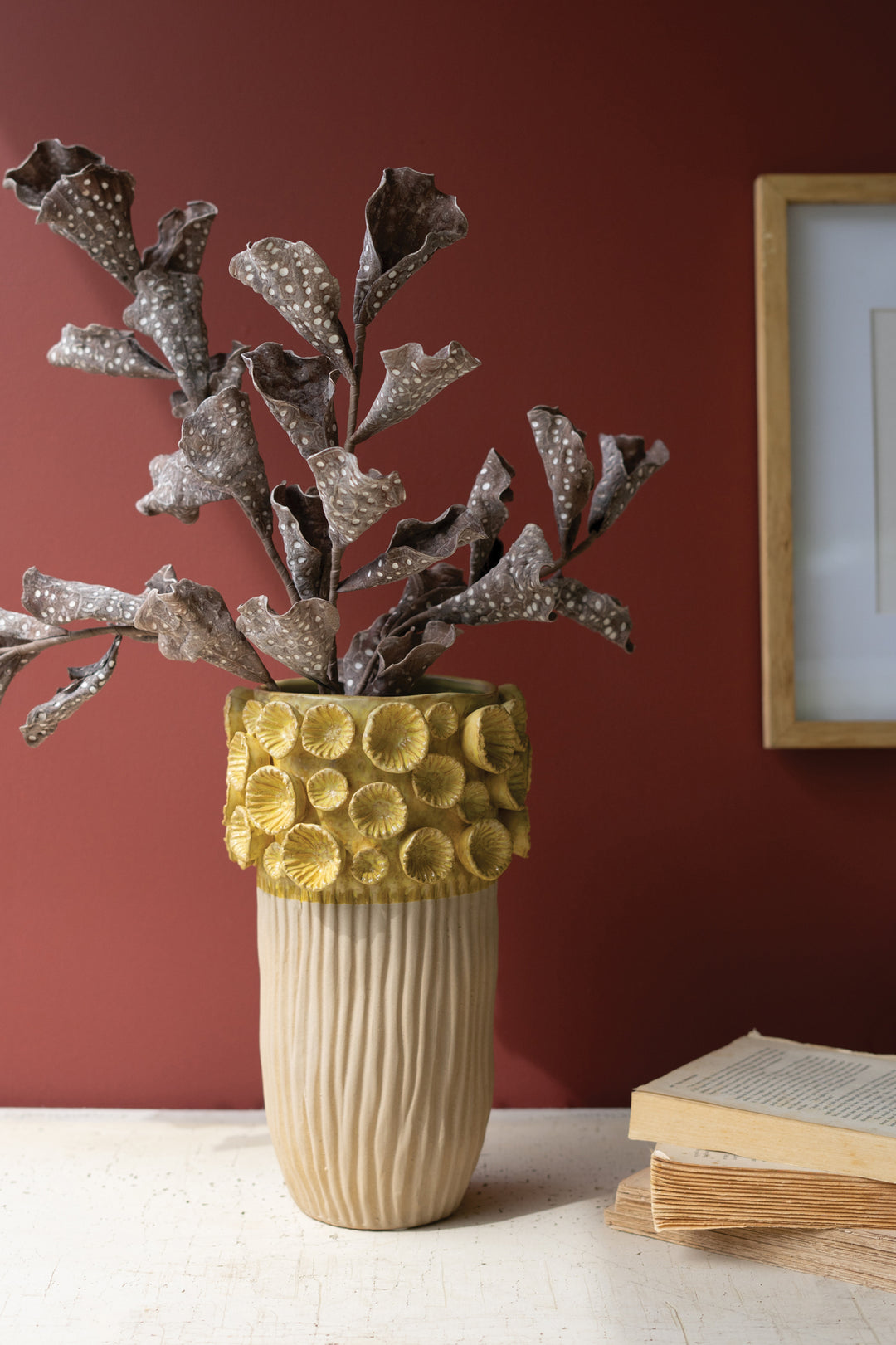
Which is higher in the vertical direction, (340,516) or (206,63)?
(206,63)

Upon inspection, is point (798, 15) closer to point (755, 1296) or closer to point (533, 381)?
point (533, 381)

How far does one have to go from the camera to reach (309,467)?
87 centimetres

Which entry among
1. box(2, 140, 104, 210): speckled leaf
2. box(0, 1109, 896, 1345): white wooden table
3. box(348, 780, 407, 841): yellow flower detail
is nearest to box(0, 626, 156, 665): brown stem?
box(348, 780, 407, 841): yellow flower detail

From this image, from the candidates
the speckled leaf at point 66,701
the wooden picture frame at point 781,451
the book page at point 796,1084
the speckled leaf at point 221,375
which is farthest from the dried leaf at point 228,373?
Result: the book page at point 796,1084

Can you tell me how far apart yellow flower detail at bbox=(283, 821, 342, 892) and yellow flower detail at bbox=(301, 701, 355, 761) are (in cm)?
5

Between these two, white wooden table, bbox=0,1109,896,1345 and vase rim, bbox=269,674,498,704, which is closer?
white wooden table, bbox=0,1109,896,1345

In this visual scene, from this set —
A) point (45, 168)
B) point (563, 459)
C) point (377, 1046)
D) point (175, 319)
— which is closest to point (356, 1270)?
point (377, 1046)

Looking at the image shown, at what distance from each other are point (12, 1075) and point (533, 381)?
82 centimetres

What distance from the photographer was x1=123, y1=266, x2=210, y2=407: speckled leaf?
0.87 meters

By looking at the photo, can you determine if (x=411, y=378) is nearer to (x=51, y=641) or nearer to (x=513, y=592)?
(x=513, y=592)

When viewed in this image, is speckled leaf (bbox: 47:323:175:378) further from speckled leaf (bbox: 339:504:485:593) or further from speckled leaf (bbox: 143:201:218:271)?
speckled leaf (bbox: 339:504:485:593)

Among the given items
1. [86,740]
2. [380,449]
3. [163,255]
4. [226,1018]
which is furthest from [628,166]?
[226,1018]

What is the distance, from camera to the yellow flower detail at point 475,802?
845mm

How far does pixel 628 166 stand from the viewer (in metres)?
1.09
